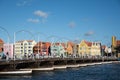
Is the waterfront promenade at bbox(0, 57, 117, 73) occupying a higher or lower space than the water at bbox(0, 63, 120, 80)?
higher

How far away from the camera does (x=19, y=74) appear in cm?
8381

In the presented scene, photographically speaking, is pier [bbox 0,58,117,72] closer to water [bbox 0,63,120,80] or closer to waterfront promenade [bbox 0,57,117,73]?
waterfront promenade [bbox 0,57,117,73]

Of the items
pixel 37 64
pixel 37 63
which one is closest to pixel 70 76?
pixel 37 63

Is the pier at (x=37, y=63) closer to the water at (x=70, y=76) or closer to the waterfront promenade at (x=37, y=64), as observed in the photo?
the waterfront promenade at (x=37, y=64)

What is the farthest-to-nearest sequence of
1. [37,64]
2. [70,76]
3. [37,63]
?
[37,64] < [37,63] < [70,76]

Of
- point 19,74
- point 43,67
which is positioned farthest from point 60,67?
point 19,74

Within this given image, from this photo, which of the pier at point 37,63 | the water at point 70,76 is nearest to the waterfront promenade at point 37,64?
the pier at point 37,63

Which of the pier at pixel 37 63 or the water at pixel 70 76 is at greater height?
the pier at pixel 37 63

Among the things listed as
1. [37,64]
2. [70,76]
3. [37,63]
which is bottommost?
[70,76]

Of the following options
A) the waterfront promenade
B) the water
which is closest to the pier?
the waterfront promenade

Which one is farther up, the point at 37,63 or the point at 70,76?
the point at 37,63

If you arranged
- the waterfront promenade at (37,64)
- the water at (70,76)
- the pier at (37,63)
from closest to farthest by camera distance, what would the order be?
the water at (70,76) < the pier at (37,63) < the waterfront promenade at (37,64)

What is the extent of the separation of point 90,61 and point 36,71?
239ft

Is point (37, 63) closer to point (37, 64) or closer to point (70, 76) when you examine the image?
point (37, 64)
